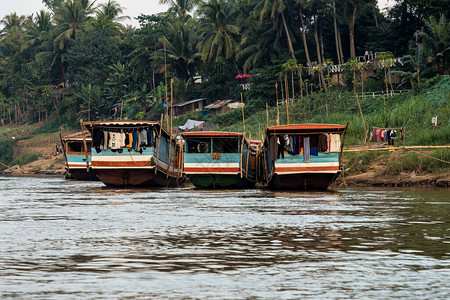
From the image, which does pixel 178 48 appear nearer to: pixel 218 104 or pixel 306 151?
pixel 218 104

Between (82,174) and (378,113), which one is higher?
(378,113)

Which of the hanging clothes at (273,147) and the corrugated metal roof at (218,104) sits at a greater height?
the corrugated metal roof at (218,104)

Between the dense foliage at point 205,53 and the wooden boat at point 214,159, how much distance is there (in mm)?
14092

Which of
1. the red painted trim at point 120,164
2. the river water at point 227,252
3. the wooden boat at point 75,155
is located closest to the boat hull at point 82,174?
the wooden boat at point 75,155

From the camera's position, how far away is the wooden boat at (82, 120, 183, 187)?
2780 centimetres

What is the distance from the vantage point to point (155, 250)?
34.7 feet

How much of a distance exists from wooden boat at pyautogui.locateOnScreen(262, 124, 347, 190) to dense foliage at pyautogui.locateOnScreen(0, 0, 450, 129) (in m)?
16.2

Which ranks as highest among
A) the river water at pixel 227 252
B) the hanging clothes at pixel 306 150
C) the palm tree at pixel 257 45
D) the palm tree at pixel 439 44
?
the palm tree at pixel 257 45

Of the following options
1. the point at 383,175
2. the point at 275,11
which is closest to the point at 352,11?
the point at 275,11

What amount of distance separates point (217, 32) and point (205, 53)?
216cm

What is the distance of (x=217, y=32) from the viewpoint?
63.1 meters

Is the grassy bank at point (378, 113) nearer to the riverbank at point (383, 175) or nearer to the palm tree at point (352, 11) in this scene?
the riverbank at point (383, 175)

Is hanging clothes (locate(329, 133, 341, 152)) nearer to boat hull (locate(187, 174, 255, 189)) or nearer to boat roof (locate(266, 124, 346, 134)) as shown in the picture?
boat roof (locate(266, 124, 346, 134))

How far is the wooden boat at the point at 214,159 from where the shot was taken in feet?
88.7
